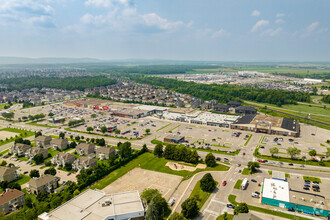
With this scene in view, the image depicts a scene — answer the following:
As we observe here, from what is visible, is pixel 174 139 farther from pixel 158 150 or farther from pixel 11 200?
pixel 11 200

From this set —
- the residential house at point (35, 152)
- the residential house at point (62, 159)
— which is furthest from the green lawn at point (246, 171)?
the residential house at point (35, 152)

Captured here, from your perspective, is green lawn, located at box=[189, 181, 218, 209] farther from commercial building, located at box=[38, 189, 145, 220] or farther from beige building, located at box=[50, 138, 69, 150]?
beige building, located at box=[50, 138, 69, 150]

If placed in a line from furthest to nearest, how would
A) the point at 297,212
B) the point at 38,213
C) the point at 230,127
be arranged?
the point at 230,127
the point at 297,212
the point at 38,213

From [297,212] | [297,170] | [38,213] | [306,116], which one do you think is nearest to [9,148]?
[38,213]

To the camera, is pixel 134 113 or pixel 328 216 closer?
pixel 328 216

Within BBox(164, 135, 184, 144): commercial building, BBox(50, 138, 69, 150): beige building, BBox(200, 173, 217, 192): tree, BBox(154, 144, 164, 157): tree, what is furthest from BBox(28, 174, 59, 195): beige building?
BBox(164, 135, 184, 144): commercial building

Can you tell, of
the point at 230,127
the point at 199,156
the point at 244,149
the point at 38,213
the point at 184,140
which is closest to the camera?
the point at 38,213

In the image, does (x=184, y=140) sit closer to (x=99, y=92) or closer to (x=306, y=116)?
(x=306, y=116)
